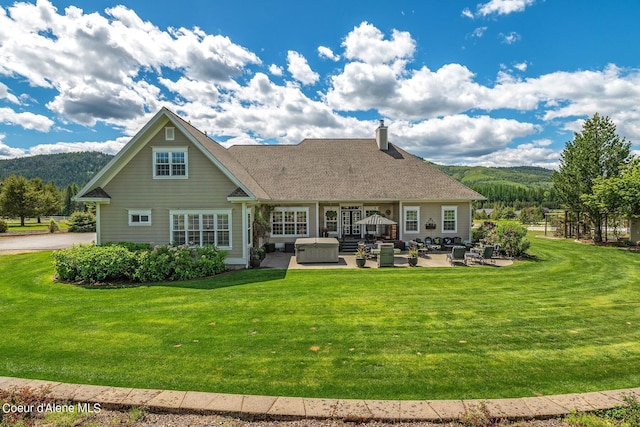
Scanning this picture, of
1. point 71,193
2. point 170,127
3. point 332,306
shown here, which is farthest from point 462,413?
point 71,193

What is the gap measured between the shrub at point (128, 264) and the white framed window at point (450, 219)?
1448 cm

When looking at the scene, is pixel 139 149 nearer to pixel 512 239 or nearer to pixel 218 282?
pixel 218 282

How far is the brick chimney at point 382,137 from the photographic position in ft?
79.8

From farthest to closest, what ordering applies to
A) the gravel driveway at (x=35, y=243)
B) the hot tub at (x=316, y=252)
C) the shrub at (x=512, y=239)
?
the gravel driveway at (x=35, y=243)
the shrub at (x=512, y=239)
the hot tub at (x=316, y=252)

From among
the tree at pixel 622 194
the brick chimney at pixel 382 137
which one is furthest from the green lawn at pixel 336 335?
the brick chimney at pixel 382 137

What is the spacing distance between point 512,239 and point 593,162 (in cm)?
1353

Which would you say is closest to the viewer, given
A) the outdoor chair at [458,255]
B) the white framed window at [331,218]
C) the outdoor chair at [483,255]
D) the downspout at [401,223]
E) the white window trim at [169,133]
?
the white window trim at [169,133]

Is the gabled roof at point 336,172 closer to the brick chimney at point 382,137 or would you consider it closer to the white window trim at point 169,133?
the brick chimney at point 382,137

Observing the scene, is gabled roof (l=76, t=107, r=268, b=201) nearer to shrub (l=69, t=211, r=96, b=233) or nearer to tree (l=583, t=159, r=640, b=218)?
tree (l=583, t=159, r=640, b=218)

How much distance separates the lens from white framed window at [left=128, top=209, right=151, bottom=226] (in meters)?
14.8

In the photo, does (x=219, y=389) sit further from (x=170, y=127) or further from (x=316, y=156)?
(x=316, y=156)

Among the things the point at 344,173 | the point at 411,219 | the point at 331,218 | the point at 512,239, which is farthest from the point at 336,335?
the point at 344,173

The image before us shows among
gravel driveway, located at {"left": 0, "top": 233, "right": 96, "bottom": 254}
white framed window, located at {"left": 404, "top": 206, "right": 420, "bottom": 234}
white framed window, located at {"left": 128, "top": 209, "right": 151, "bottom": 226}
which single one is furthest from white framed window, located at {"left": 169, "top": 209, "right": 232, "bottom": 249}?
gravel driveway, located at {"left": 0, "top": 233, "right": 96, "bottom": 254}

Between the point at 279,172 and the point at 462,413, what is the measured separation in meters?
19.5
